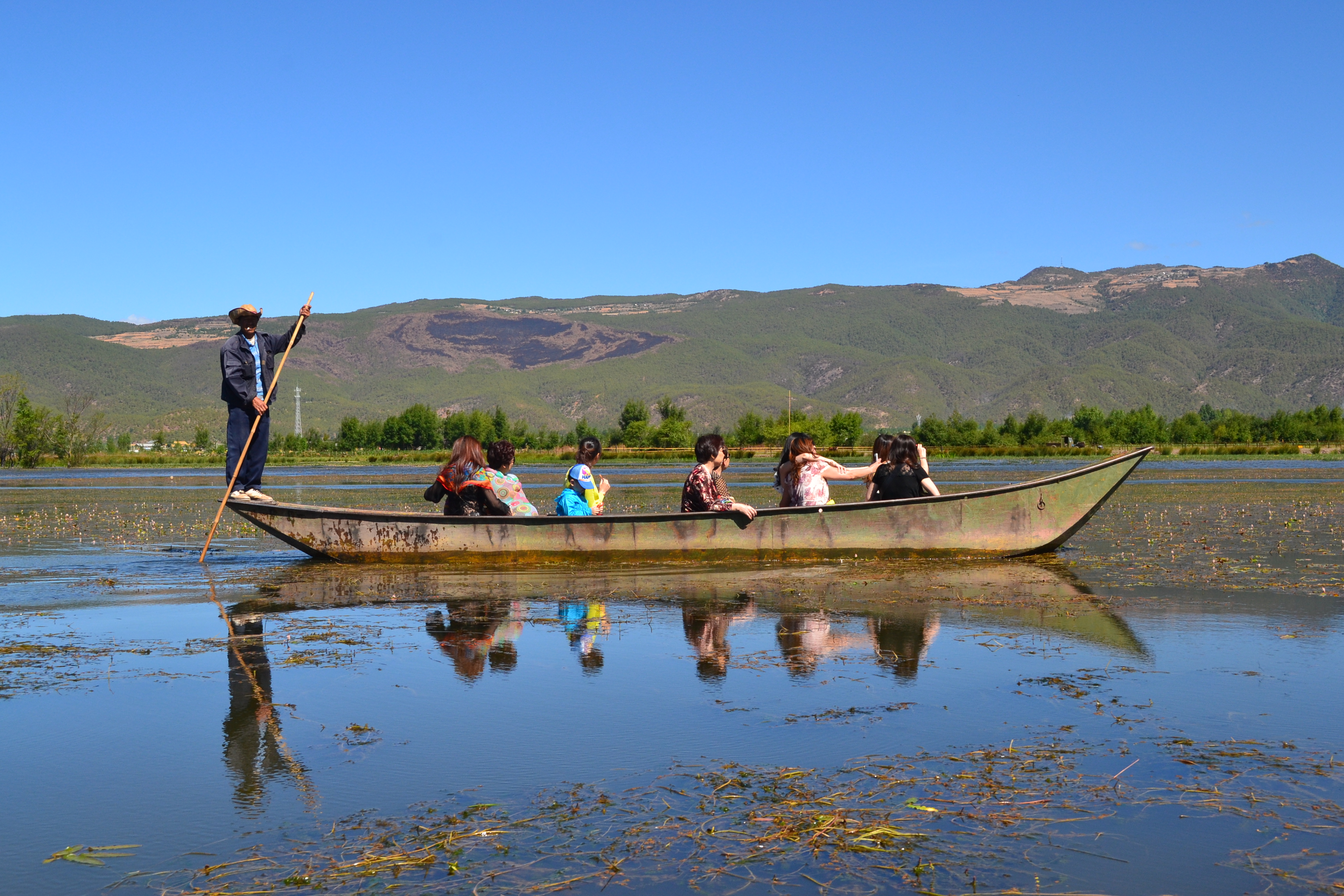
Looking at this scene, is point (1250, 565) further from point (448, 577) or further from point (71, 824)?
point (71, 824)

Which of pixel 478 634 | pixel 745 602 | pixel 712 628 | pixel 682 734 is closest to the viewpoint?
pixel 682 734

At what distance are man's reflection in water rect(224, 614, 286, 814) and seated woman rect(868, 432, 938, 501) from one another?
25.2 feet

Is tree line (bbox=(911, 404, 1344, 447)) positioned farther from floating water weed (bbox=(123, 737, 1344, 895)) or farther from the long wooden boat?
floating water weed (bbox=(123, 737, 1344, 895))

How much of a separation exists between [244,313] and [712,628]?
21.7ft

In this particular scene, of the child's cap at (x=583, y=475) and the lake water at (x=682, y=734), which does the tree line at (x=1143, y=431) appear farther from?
the lake water at (x=682, y=734)

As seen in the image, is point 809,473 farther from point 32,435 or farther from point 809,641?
point 32,435

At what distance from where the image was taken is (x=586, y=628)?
347 inches

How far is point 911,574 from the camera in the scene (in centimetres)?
1183

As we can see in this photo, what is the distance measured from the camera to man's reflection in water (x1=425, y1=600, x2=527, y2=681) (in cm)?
739

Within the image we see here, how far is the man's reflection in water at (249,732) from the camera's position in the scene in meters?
4.87

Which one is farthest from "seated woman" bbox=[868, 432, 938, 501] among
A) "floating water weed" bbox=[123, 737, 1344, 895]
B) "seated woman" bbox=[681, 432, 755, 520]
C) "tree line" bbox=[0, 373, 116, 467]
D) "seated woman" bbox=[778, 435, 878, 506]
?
"tree line" bbox=[0, 373, 116, 467]

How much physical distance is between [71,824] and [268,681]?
2444mm

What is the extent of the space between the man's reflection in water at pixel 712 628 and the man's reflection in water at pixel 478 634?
1230 millimetres

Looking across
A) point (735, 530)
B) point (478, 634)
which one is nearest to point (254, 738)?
Answer: point (478, 634)
